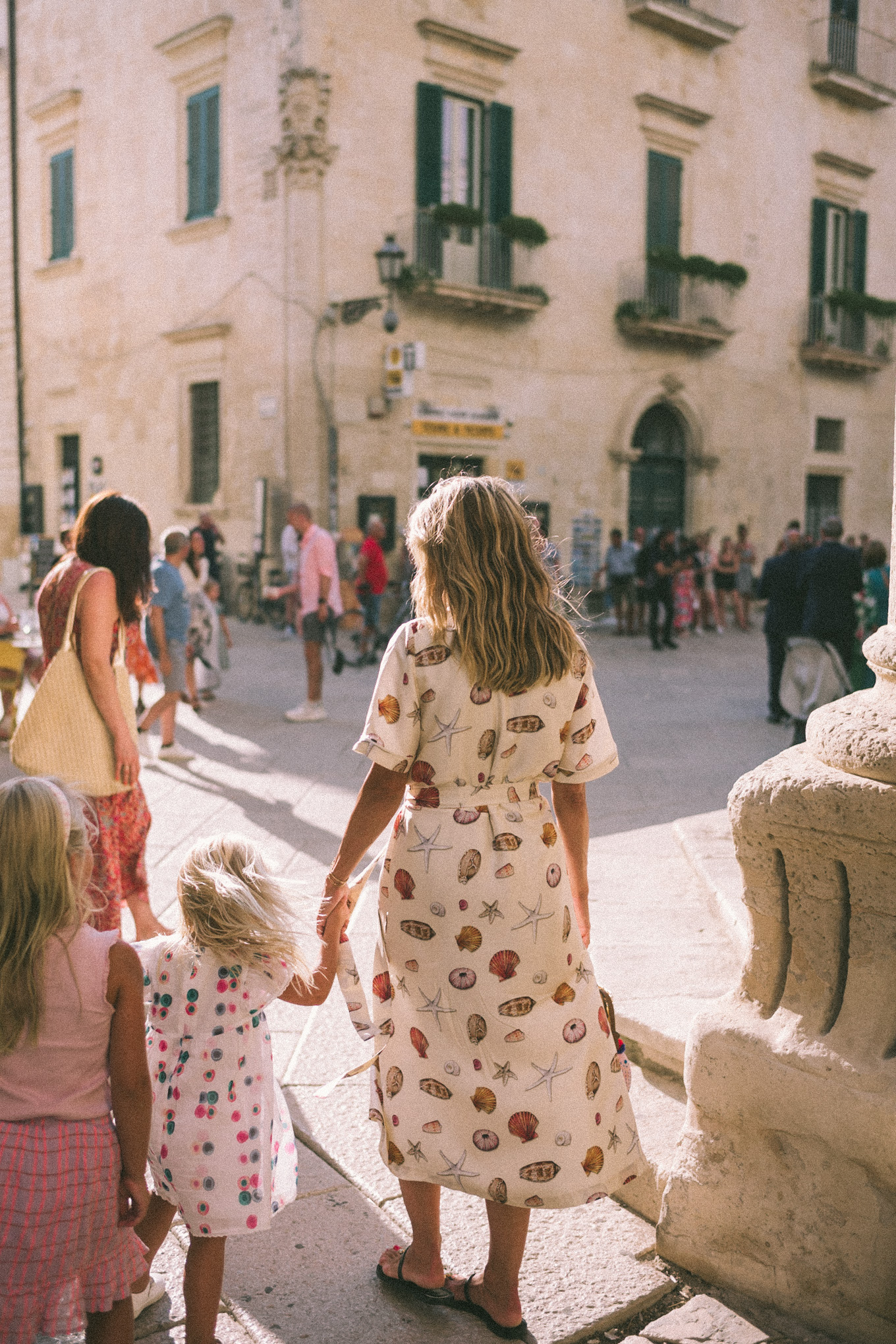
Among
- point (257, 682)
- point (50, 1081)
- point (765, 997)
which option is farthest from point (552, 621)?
point (257, 682)

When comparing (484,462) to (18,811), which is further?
(484,462)

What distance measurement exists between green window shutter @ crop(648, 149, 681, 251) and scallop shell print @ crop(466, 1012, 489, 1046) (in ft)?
63.8

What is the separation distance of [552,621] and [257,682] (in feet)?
32.1

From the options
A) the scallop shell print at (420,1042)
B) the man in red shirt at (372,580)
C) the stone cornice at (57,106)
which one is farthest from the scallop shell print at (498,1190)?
the stone cornice at (57,106)

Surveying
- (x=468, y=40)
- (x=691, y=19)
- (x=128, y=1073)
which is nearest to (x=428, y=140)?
(x=468, y=40)

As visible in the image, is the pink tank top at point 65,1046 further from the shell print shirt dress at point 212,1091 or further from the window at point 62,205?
the window at point 62,205

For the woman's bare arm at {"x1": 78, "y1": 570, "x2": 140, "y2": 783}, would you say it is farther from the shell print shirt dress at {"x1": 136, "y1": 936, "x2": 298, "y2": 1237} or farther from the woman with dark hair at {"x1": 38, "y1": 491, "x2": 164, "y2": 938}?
the shell print shirt dress at {"x1": 136, "y1": 936, "x2": 298, "y2": 1237}

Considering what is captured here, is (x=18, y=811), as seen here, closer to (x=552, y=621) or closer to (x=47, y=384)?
(x=552, y=621)

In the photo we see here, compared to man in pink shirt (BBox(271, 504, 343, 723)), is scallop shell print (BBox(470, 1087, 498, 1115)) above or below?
below

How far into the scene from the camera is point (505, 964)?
7.65 ft

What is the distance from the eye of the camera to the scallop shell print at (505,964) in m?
2.33

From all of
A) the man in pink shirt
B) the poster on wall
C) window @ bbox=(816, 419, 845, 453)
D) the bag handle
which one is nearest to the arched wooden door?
the poster on wall

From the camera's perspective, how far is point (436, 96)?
16.8m

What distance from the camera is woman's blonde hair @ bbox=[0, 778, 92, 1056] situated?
200 centimetres
